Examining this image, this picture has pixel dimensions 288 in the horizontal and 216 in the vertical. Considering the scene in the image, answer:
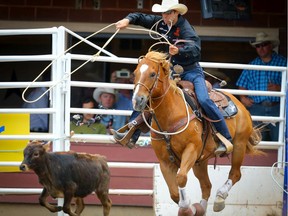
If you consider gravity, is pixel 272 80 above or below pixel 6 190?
above

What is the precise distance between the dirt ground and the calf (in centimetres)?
150

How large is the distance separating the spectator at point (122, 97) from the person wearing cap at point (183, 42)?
2387mm

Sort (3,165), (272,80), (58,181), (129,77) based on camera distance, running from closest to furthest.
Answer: (58,181) < (3,165) < (272,80) < (129,77)

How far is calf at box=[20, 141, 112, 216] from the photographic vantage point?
340 inches

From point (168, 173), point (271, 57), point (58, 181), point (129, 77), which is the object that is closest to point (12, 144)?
point (58, 181)

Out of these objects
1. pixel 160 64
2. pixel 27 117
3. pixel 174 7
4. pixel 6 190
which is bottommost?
pixel 6 190

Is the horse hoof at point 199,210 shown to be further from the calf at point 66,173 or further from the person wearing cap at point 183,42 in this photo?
the calf at point 66,173

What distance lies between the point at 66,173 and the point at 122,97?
2993mm

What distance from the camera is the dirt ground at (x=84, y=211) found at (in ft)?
34.9

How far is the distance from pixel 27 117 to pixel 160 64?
216 centimetres

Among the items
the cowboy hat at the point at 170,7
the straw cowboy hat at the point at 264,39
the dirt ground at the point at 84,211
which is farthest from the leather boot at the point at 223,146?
the straw cowboy hat at the point at 264,39

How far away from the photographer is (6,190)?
31.9 ft

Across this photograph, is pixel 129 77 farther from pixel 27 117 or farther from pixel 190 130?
pixel 190 130

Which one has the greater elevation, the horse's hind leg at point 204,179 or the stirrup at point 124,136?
the stirrup at point 124,136
